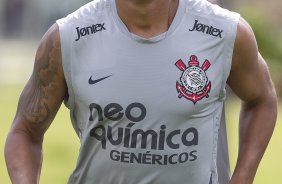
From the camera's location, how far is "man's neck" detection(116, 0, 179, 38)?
17.1 feet

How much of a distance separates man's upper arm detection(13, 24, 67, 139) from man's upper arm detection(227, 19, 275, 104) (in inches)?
31.2

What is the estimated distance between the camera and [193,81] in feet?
17.1

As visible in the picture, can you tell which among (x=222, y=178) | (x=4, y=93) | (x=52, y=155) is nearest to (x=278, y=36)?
(x=4, y=93)

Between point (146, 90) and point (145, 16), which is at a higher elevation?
point (145, 16)

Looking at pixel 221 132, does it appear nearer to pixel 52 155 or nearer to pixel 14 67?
pixel 52 155

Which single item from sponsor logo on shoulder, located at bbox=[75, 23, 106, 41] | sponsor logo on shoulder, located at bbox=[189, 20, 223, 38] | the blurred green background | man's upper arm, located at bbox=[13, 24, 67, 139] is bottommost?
the blurred green background

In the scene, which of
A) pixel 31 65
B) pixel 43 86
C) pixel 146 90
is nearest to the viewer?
pixel 146 90

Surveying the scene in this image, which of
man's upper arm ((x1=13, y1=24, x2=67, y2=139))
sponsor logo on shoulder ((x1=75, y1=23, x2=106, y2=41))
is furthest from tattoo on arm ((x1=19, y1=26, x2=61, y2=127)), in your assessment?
sponsor logo on shoulder ((x1=75, y1=23, x2=106, y2=41))

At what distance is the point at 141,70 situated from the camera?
17.0 feet

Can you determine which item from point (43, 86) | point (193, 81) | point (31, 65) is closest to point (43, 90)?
point (43, 86)

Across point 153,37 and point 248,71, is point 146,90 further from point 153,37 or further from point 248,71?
point 248,71

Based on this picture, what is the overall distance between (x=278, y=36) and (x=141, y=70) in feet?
72.8

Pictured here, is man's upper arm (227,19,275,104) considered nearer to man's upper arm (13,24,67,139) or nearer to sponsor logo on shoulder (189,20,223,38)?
sponsor logo on shoulder (189,20,223,38)

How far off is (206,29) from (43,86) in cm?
79
